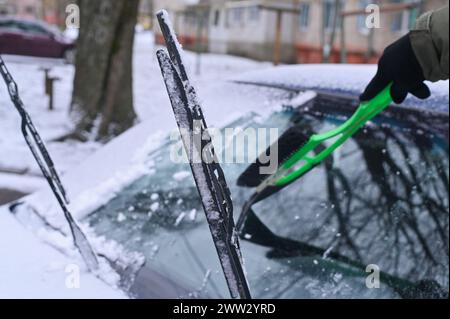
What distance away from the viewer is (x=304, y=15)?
77.1 feet

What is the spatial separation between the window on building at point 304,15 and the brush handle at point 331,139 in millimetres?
22167

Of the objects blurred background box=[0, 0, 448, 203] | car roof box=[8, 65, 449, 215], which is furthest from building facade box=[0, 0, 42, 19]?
car roof box=[8, 65, 449, 215]

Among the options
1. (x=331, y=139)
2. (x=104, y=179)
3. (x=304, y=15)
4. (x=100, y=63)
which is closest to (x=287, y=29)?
(x=304, y=15)

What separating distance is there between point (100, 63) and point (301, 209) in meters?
4.94

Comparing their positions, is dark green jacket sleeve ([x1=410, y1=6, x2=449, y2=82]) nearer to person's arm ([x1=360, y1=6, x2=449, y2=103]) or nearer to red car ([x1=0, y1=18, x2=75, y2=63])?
person's arm ([x1=360, y1=6, x2=449, y2=103])

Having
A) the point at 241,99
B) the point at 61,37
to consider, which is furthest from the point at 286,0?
the point at 241,99

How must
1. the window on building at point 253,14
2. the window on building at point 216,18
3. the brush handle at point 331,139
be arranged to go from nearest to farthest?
the brush handle at point 331,139, the window on building at point 253,14, the window on building at point 216,18

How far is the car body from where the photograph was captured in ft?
5.65

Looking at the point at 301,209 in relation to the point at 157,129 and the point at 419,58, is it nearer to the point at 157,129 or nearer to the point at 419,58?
the point at 157,129

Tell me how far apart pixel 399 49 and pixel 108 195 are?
4.24 ft

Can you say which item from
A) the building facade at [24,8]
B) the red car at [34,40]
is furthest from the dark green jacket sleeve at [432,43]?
the building facade at [24,8]

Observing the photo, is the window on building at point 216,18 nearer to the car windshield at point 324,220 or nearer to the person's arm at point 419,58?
the car windshield at point 324,220

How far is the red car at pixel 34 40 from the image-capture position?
18656mm

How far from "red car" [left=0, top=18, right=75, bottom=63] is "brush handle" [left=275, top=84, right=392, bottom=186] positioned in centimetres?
1826
